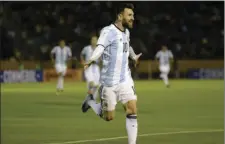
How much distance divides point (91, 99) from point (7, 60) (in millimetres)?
27455

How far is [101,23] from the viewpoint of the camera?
37.9 m

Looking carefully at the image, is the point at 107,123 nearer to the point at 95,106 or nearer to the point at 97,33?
the point at 95,106

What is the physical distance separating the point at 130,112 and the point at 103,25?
2957 cm

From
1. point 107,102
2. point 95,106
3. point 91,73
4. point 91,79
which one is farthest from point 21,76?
point 107,102

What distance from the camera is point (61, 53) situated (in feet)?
80.6

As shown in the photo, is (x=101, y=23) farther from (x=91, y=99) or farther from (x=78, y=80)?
(x=91, y=99)

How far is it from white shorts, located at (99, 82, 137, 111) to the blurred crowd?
2741cm

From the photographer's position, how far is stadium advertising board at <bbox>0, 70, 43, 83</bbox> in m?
34.9

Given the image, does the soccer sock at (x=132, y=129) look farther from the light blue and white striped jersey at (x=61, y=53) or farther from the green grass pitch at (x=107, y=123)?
the light blue and white striped jersey at (x=61, y=53)

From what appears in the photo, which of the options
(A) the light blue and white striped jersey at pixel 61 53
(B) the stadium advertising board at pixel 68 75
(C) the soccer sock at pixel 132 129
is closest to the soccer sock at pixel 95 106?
(C) the soccer sock at pixel 132 129

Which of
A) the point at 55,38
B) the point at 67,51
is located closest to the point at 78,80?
the point at 55,38

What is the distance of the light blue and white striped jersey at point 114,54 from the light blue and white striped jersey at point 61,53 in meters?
15.7

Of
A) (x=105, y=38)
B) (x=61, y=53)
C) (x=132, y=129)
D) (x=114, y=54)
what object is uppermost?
(x=61, y=53)

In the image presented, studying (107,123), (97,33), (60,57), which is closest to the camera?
(107,123)
